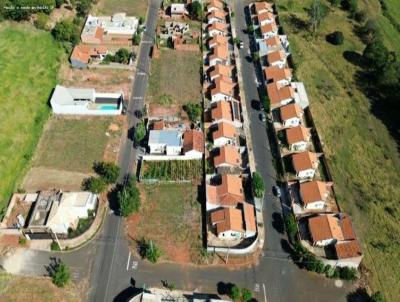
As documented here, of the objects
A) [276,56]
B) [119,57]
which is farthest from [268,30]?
[119,57]

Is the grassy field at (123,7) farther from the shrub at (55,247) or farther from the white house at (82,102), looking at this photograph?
the shrub at (55,247)

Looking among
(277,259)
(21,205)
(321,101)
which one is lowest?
(21,205)

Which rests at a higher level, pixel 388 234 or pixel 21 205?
pixel 388 234

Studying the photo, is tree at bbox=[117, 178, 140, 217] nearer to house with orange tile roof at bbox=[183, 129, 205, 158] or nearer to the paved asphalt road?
the paved asphalt road

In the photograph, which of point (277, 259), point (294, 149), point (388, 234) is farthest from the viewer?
point (294, 149)

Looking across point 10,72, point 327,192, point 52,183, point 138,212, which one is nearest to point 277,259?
point 327,192

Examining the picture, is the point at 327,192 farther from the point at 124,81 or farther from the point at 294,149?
the point at 124,81

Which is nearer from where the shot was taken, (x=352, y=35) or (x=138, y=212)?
(x=138, y=212)
